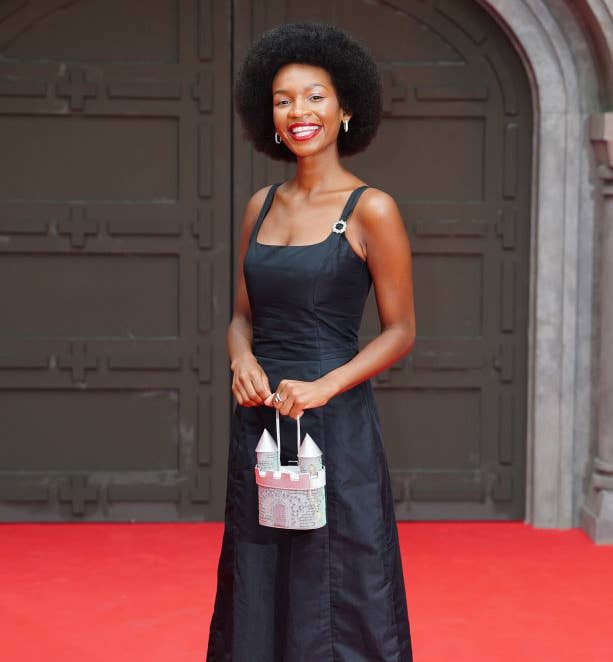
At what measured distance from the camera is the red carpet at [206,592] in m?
3.98

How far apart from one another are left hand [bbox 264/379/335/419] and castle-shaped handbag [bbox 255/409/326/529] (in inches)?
1.4

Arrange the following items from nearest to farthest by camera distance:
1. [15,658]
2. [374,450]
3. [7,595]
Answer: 1. [374,450]
2. [15,658]
3. [7,595]

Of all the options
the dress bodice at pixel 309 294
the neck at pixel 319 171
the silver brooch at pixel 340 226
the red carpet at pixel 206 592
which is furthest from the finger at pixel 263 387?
the red carpet at pixel 206 592

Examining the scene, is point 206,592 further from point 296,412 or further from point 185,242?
point 296,412

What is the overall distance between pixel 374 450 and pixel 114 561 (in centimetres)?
255

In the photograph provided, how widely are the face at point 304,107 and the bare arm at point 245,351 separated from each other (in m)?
0.20

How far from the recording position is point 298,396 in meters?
2.56

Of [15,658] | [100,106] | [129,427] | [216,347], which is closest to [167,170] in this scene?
[100,106]

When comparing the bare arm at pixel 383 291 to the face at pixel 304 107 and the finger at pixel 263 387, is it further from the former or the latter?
the face at pixel 304 107

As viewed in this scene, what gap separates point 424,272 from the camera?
5652 mm

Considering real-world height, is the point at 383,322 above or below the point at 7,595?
above

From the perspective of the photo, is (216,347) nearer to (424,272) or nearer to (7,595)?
(424,272)

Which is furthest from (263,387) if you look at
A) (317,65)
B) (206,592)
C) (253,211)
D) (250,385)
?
(206,592)

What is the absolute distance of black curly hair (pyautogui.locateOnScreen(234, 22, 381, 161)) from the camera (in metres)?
A: 2.76
